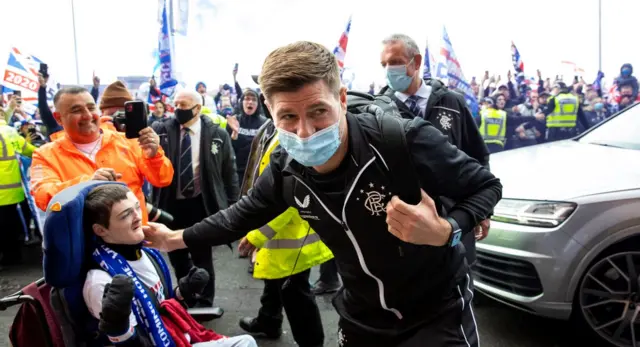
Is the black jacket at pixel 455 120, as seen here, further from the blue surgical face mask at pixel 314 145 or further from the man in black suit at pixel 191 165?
the man in black suit at pixel 191 165

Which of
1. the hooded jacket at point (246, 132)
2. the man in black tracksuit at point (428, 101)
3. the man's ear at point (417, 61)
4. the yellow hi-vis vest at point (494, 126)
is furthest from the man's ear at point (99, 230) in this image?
the yellow hi-vis vest at point (494, 126)

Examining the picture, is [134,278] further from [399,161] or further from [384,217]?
[399,161]

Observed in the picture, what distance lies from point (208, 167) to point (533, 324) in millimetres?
3070

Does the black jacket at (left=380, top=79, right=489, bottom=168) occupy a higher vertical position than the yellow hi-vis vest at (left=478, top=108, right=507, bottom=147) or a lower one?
higher

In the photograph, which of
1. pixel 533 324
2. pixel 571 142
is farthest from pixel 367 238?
pixel 571 142

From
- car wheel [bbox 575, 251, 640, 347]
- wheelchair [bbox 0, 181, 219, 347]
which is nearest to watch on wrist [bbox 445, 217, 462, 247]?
wheelchair [bbox 0, 181, 219, 347]

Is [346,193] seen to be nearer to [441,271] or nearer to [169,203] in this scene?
[441,271]

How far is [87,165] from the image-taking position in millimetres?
3277

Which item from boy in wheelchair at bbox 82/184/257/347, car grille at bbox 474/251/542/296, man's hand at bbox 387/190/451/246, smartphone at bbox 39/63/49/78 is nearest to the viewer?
man's hand at bbox 387/190/451/246

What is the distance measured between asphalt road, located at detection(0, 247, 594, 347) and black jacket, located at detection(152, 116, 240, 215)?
946mm

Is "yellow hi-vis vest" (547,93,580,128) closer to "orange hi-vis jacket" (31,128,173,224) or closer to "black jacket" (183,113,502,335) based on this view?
"orange hi-vis jacket" (31,128,173,224)

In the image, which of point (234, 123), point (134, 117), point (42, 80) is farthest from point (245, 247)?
point (234, 123)

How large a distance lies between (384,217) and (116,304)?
1104 millimetres

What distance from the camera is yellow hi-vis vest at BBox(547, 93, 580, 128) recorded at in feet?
34.3
